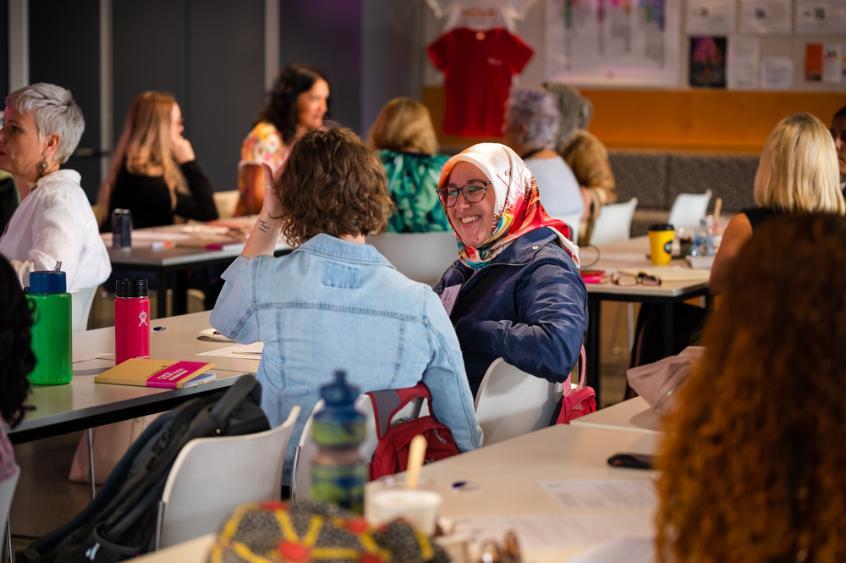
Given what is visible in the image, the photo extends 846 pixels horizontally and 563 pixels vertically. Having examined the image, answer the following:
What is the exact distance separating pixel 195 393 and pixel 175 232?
330 centimetres

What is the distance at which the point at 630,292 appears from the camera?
5031 mm

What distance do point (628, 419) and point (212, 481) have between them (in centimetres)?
102

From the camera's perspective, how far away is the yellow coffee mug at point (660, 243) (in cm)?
559

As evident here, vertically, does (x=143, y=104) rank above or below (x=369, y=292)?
above

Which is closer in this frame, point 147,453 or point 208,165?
point 147,453

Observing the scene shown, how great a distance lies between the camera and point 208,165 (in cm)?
1009

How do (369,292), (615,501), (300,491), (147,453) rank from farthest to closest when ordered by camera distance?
(369,292) → (300,491) → (147,453) → (615,501)

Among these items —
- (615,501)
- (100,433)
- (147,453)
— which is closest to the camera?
(615,501)

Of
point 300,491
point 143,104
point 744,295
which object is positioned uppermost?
point 143,104

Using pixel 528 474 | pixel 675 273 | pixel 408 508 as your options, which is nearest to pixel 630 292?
pixel 675 273

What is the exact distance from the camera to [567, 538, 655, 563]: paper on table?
1.91 m

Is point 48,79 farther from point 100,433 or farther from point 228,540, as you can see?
point 228,540

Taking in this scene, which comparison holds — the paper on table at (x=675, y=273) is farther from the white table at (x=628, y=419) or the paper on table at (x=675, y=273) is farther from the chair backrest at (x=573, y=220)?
the white table at (x=628, y=419)

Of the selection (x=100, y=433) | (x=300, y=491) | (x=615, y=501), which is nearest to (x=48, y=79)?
(x=100, y=433)
